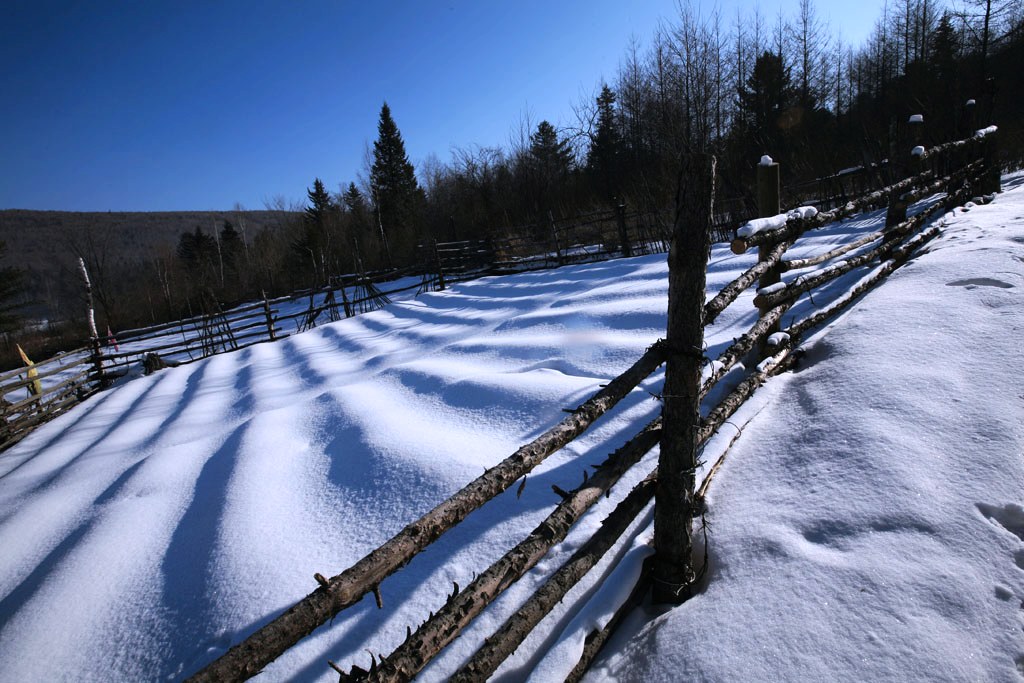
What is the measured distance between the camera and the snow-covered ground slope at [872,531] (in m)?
1.03

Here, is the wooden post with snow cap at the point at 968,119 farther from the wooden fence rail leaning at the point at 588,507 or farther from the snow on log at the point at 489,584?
the snow on log at the point at 489,584

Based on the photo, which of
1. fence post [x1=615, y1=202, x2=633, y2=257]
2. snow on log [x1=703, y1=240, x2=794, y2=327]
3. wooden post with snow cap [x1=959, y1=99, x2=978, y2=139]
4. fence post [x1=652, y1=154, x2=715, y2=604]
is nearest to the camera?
fence post [x1=652, y1=154, x2=715, y2=604]

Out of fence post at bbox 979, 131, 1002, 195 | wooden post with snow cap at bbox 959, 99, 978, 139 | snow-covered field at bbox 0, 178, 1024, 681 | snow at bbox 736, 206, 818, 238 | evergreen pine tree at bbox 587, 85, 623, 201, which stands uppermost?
evergreen pine tree at bbox 587, 85, 623, 201

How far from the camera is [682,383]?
1.39 meters

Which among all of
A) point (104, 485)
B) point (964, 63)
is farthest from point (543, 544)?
point (964, 63)

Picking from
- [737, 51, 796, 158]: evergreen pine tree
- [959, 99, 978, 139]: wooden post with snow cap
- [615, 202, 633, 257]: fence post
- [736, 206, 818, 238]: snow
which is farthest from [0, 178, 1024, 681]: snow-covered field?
[737, 51, 796, 158]: evergreen pine tree

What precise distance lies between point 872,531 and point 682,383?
2.20 feet

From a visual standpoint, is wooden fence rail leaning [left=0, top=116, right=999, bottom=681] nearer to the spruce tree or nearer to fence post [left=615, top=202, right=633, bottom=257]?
fence post [left=615, top=202, right=633, bottom=257]

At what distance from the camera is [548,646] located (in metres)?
1.36

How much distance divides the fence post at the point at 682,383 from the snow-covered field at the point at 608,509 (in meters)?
0.12

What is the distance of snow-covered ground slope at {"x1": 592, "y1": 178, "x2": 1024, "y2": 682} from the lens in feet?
3.38

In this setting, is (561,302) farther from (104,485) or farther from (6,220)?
(6,220)

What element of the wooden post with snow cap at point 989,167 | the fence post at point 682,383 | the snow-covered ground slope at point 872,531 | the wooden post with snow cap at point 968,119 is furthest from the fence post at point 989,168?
the fence post at point 682,383

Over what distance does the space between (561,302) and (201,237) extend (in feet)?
119
